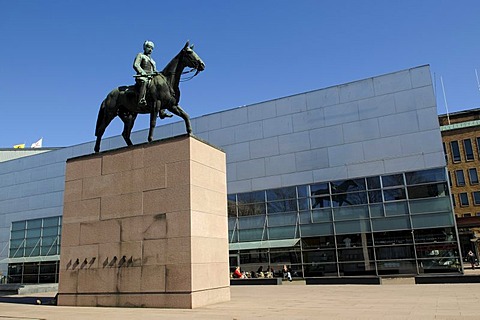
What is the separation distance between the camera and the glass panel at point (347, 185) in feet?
101

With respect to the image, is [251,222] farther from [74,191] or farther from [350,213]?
[74,191]

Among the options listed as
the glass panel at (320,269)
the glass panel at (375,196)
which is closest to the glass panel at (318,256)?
the glass panel at (320,269)

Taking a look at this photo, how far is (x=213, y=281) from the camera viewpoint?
14.1 m

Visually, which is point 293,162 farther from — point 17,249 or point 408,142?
point 17,249

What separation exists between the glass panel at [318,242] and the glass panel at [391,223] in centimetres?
336

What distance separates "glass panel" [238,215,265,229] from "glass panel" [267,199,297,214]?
1040 millimetres

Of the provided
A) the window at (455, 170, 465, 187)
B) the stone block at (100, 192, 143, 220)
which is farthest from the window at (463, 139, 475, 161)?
the stone block at (100, 192, 143, 220)

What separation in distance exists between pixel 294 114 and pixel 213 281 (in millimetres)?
21841

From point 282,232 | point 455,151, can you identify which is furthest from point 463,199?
point 282,232

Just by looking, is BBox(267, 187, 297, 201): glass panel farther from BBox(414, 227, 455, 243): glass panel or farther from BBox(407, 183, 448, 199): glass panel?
BBox(414, 227, 455, 243): glass panel

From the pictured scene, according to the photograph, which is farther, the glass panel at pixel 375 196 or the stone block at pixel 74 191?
the glass panel at pixel 375 196

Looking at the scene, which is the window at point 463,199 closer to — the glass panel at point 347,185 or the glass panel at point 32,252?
the glass panel at point 347,185

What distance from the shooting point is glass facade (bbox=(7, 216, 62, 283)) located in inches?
1703

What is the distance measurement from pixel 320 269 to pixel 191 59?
21.3m
